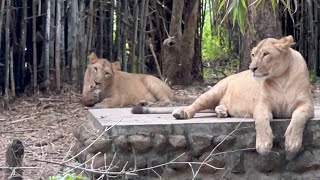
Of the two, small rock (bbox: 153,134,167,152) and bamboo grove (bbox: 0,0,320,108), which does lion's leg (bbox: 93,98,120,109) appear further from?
small rock (bbox: 153,134,167,152)

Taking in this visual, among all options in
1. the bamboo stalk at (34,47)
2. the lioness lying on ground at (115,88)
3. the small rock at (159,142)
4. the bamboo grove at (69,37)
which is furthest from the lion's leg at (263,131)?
the bamboo stalk at (34,47)

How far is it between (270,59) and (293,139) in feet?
2.06

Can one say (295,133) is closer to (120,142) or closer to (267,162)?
(267,162)

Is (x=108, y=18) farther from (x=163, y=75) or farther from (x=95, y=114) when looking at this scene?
(x=95, y=114)

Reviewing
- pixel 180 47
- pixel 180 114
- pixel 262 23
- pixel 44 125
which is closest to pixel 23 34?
pixel 44 125

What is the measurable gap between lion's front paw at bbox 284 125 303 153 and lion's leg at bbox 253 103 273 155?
0.39 feet

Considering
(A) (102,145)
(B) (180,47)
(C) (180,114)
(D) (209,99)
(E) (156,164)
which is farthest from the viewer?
(B) (180,47)

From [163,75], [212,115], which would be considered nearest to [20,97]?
[163,75]

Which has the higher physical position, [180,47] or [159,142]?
[180,47]

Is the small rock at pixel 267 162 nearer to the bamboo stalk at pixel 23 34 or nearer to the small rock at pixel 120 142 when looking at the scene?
the small rock at pixel 120 142

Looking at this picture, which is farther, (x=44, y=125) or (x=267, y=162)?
(x=44, y=125)

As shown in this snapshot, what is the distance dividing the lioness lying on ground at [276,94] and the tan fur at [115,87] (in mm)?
2529

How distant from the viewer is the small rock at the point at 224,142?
5.96 metres

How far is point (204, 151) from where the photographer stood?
6.02 m
